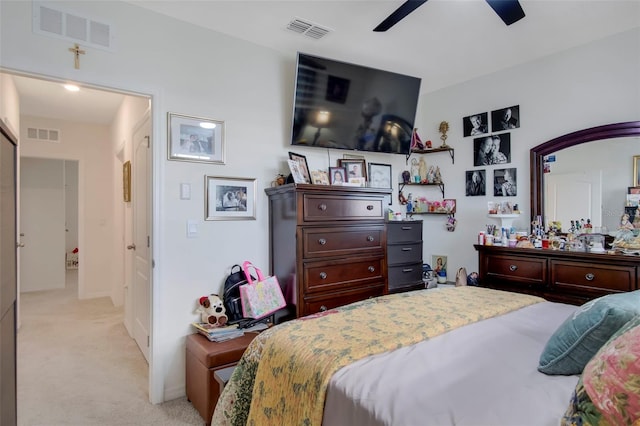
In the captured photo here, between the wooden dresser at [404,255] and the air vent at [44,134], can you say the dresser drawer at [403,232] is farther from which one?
the air vent at [44,134]

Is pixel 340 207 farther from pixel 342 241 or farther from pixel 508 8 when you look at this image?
pixel 508 8

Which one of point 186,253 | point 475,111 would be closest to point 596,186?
point 475,111

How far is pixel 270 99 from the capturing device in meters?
3.01

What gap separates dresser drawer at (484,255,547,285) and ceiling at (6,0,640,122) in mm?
1782

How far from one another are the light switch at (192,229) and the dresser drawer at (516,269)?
2.45m

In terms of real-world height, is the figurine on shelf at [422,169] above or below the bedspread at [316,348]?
above

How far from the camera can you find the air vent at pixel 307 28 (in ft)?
8.51

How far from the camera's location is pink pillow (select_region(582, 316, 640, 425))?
608mm

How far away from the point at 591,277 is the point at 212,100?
306cm

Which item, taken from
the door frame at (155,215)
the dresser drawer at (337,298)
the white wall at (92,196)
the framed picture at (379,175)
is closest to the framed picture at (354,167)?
the framed picture at (379,175)

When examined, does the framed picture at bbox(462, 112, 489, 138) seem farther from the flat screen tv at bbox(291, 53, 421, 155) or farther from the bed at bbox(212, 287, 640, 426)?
the bed at bbox(212, 287, 640, 426)

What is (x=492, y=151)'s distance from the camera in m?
3.49

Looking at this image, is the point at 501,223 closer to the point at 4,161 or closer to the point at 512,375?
the point at 512,375

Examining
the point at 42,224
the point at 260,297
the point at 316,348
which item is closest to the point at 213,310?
the point at 260,297
